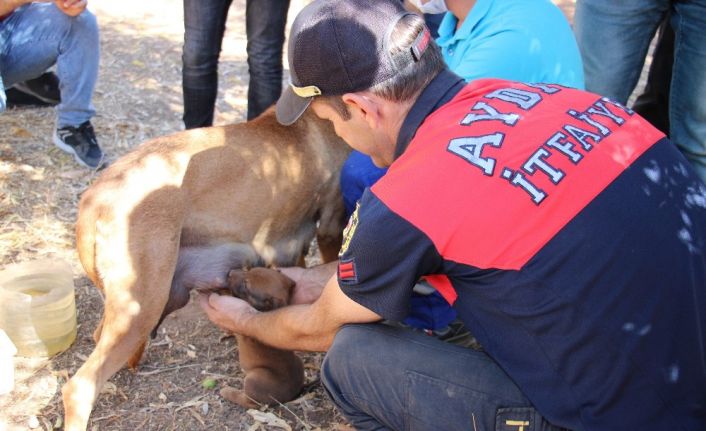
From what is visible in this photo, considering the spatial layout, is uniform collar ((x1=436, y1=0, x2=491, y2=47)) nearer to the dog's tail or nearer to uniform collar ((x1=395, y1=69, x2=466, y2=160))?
uniform collar ((x1=395, y1=69, x2=466, y2=160))

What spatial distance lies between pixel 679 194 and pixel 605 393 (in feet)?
2.20

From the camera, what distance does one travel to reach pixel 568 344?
7.33 feet

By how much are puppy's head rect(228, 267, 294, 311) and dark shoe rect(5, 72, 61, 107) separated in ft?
11.8

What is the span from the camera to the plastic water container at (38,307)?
366cm

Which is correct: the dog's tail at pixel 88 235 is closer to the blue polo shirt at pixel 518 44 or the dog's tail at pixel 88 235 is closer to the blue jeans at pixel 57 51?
the blue polo shirt at pixel 518 44

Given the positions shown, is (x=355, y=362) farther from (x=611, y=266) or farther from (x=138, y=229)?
(x=138, y=229)

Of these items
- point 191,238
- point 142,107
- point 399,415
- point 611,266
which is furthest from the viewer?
point 142,107

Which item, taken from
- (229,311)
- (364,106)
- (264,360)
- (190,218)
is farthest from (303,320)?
(190,218)

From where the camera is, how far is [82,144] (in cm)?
566

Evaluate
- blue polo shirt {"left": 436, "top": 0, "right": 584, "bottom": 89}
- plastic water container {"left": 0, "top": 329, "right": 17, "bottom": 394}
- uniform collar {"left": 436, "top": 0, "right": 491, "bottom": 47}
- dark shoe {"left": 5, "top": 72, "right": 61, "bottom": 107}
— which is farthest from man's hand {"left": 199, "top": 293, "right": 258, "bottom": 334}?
dark shoe {"left": 5, "top": 72, "right": 61, "bottom": 107}

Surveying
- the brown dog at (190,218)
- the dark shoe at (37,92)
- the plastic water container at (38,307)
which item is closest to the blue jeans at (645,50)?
the brown dog at (190,218)

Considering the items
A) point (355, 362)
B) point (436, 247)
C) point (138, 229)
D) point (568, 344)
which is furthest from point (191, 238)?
point (568, 344)

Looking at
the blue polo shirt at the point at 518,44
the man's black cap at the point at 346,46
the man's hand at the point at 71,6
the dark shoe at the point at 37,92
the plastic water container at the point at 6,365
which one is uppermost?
the man's black cap at the point at 346,46

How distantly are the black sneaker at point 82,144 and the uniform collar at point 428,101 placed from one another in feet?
12.3
